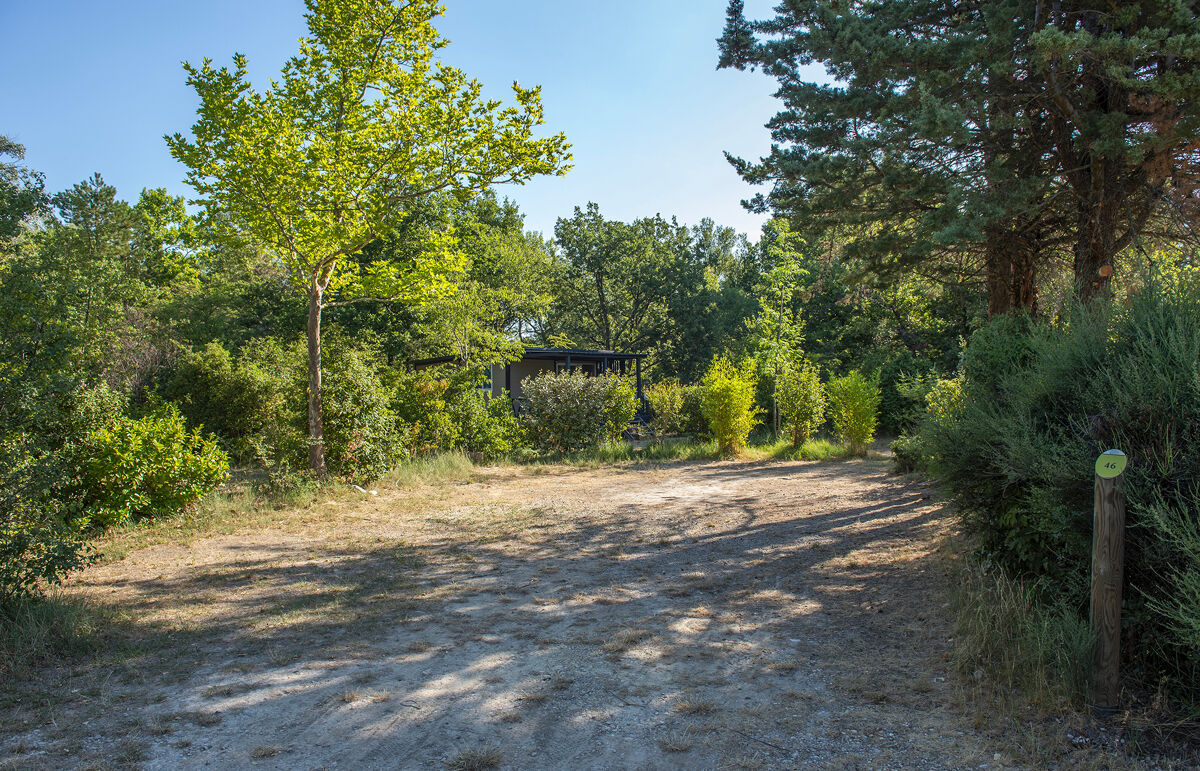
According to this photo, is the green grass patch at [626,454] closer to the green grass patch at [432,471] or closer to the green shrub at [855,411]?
the green grass patch at [432,471]

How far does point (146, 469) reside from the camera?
23.2 feet

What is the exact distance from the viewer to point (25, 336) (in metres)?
4.70

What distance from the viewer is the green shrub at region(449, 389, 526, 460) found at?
43.8ft

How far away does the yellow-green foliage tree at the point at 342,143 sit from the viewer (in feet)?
27.8

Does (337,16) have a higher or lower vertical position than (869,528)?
higher

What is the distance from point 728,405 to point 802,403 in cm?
177

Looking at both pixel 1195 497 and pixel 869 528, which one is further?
pixel 869 528

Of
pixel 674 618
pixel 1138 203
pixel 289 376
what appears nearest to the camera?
pixel 674 618

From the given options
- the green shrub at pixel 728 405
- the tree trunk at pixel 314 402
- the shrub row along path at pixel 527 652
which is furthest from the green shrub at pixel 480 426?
the shrub row along path at pixel 527 652

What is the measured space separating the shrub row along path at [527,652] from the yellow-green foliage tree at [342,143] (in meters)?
3.95

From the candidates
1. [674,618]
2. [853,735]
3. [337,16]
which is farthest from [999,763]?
[337,16]

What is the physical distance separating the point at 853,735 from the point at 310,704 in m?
2.59

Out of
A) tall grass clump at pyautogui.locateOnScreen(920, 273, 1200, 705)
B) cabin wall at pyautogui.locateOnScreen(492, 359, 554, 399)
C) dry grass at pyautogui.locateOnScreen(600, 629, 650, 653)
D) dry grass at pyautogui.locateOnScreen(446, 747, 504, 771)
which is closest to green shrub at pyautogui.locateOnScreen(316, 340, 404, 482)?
dry grass at pyautogui.locateOnScreen(600, 629, 650, 653)

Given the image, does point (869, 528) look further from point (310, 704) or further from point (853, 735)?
point (310, 704)
